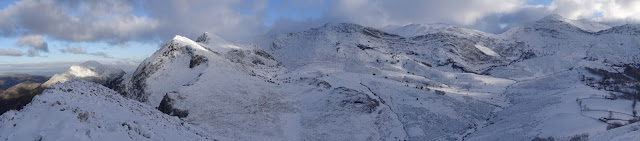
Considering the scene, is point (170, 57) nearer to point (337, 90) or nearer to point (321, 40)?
point (337, 90)

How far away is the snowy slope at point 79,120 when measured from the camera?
82.3ft

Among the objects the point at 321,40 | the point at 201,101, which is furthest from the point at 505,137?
the point at 321,40

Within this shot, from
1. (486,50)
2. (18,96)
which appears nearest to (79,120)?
(18,96)

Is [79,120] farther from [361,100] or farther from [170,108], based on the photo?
[361,100]

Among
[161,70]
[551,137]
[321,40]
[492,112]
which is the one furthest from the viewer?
[321,40]

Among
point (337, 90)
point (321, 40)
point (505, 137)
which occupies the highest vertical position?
point (321, 40)

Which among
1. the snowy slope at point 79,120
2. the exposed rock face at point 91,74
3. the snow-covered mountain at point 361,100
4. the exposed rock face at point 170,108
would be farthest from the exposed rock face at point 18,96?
the snowy slope at point 79,120

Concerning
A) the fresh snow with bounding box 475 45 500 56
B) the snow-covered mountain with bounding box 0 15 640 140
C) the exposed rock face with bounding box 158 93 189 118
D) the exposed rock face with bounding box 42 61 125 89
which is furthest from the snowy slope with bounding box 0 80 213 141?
the fresh snow with bounding box 475 45 500 56

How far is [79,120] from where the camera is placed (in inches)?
1110

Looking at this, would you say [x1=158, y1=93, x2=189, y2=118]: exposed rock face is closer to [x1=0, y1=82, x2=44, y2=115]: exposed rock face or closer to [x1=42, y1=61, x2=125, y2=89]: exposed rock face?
[x1=0, y1=82, x2=44, y2=115]: exposed rock face

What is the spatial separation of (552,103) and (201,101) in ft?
189

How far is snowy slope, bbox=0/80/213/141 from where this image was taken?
2508 cm

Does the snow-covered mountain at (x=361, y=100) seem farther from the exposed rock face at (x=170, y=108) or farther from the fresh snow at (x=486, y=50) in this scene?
the fresh snow at (x=486, y=50)

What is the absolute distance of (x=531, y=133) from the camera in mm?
50438
